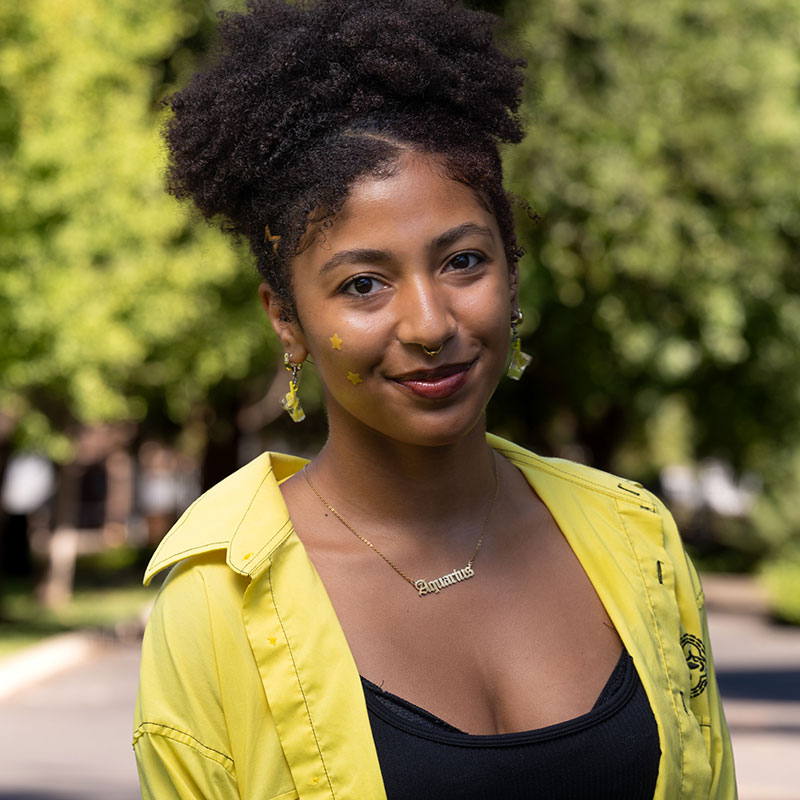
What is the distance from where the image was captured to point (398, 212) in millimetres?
2055

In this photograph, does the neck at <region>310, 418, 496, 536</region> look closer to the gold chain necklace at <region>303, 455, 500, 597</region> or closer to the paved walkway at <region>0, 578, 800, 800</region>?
the gold chain necklace at <region>303, 455, 500, 597</region>

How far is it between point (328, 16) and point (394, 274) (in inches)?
18.7

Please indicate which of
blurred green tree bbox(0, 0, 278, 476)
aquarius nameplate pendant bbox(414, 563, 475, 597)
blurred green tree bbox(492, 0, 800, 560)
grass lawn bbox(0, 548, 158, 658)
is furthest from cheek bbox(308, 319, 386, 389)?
grass lawn bbox(0, 548, 158, 658)

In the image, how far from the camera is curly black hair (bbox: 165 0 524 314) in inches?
83.3

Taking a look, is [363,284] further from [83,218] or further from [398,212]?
[83,218]

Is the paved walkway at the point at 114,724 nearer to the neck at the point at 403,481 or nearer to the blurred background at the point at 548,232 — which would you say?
the blurred background at the point at 548,232

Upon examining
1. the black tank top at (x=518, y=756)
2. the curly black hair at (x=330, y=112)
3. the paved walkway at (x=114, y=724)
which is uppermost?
the paved walkway at (x=114, y=724)

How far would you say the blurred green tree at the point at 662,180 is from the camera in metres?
15.0

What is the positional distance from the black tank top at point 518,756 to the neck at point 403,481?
36 cm

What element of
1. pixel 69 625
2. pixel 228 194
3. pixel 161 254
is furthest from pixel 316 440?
pixel 228 194

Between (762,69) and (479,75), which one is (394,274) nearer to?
(479,75)

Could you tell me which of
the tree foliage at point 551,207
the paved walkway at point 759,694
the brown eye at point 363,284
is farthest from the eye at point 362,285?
the tree foliage at point 551,207

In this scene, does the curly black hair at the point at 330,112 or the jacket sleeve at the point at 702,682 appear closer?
the curly black hair at the point at 330,112

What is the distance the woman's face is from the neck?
11cm
